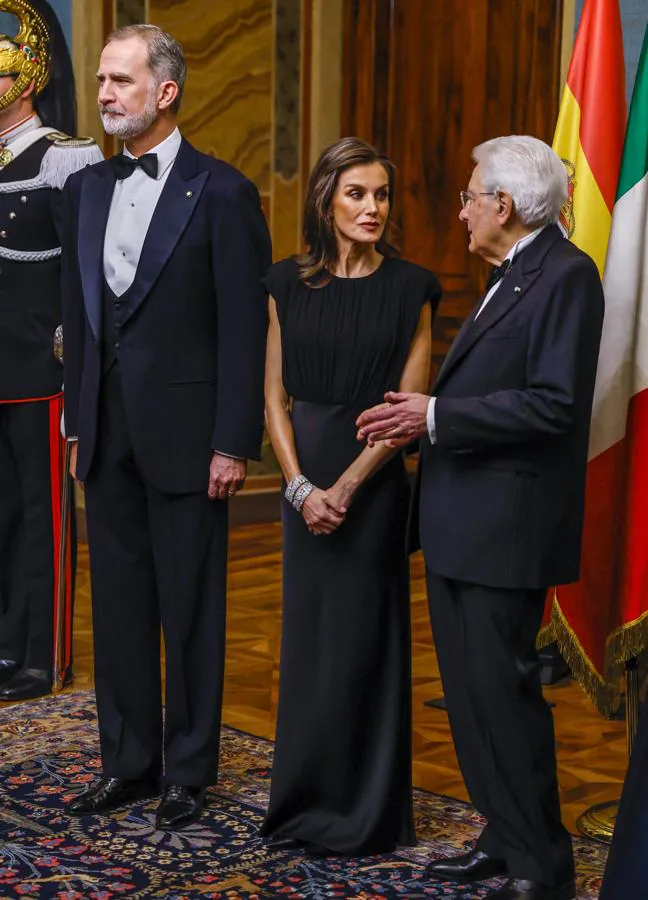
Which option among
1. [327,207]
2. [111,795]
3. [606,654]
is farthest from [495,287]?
[111,795]

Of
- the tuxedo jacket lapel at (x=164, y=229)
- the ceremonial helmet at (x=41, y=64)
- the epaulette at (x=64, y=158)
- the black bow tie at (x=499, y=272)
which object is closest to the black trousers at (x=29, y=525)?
the epaulette at (x=64, y=158)

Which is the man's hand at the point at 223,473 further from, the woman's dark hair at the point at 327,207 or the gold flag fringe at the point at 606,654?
the gold flag fringe at the point at 606,654

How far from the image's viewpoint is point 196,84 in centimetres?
671

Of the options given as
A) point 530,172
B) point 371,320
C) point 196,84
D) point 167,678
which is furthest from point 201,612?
point 196,84

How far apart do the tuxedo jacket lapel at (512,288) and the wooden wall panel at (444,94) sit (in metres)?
3.66

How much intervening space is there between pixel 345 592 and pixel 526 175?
955 millimetres

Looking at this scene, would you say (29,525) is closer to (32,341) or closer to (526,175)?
(32,341)

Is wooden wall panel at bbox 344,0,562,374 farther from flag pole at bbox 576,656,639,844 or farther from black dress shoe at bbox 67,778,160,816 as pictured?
black dress shoe at bbox 67,778,160,816

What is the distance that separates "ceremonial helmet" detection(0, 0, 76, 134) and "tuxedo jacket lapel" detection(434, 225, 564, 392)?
214 cm

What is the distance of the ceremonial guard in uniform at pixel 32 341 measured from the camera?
440 centimetres

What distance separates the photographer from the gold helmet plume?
4.44 m

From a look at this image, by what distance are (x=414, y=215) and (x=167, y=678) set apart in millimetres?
4098

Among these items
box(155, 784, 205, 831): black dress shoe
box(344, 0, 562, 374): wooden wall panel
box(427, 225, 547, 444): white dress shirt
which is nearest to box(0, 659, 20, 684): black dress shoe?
box(155, 784, 205, 831): black dress shoe

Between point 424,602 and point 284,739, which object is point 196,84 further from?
point 284,739
